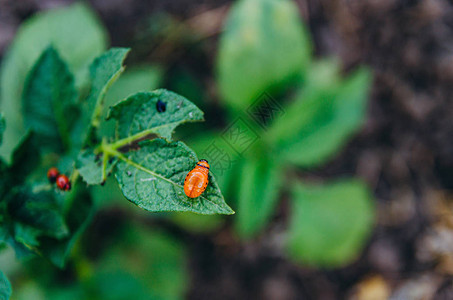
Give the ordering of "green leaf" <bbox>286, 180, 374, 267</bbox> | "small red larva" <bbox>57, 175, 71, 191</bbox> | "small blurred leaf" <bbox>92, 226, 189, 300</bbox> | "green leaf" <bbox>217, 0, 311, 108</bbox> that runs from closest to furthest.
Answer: "small red larva" <bbox>57, 175, 71, 191</bbox>, "green leaf" <bbox>217, 0, 311, 108</bbox>, "small blurred leaf" <bbox>92, 226, 189, 300</bbox>, "green leaf" <bbox>286, 180, 374, 267</bbox>

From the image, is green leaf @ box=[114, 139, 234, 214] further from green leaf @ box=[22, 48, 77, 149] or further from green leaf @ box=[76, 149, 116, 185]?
green leaf @ box=[22, 48, 77, 149]

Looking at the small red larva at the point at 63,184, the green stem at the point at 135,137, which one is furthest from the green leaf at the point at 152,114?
the small red larva at the point at 63,184

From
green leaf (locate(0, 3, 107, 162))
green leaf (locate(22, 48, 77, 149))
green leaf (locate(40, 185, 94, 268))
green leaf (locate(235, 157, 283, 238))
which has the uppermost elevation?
green leaf (locate(0, 3, 107, 162))

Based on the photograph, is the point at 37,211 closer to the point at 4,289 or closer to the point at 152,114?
the point at 4,289

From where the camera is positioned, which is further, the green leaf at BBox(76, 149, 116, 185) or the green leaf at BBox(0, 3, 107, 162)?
the green leaf at BBox(0, 3, 107, 162)

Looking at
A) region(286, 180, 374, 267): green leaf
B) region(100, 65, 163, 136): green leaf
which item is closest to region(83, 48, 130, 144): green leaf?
region(100, 65, 163, 136): green leaf

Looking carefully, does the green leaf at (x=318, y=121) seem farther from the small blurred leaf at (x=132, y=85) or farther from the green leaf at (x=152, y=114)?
the green leaf at (x=152, y=114)
